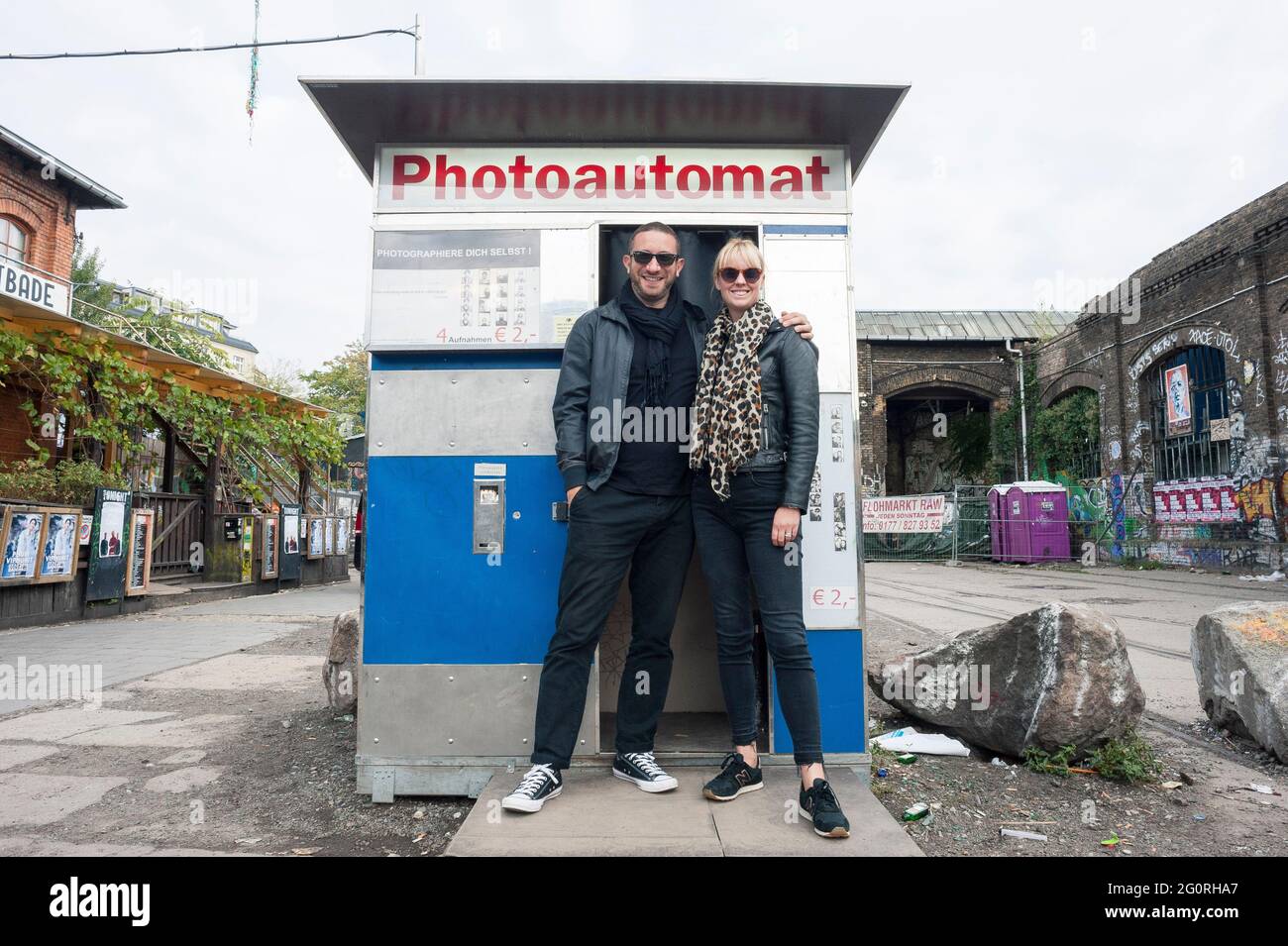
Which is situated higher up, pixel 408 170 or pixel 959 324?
pixel 959 324

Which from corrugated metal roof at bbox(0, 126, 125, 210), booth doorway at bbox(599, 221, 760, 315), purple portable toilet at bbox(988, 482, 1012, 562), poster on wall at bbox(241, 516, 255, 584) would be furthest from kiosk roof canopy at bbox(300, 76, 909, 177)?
purple portable toilet at bbox(988, 482, 1012, 562)

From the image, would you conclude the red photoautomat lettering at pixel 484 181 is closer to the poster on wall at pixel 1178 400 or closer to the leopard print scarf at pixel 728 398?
the leopard print scarf at pixel 728 398

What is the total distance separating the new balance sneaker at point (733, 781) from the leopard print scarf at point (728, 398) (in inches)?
41.0

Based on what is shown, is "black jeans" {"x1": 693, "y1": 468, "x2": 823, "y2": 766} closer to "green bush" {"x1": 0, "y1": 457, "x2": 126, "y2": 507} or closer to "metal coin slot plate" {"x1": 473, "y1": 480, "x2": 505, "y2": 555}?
"metal coin slot plate" {"x1": 473, "y1": 480, "x2": 505, "y2": 555}

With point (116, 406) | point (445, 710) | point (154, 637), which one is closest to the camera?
point (445, 710)

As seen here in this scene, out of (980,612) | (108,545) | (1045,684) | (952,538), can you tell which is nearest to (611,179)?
(1045,684)

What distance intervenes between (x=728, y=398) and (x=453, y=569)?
1442 millimetres

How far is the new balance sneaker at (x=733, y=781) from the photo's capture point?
3018 millimetres

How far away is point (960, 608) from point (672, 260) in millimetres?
9310

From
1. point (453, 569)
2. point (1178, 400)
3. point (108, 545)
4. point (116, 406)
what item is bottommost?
point (108, 545)

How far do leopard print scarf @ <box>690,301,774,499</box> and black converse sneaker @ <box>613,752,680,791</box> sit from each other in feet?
3.70

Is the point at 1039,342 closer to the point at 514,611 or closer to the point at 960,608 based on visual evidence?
the point at 960,608

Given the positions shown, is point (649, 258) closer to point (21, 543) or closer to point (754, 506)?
point (754, 506)

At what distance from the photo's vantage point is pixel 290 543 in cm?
1529
